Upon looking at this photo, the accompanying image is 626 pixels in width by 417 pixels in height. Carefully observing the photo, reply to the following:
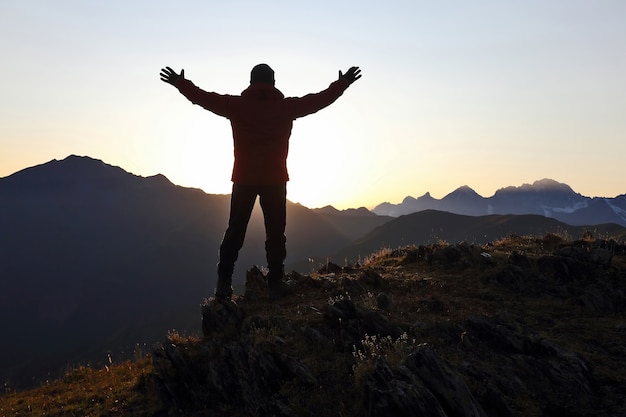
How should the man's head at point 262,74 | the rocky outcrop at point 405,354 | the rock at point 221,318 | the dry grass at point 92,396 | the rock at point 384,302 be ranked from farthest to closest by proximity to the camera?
the man's head at point 262,74 → the rock at point 384,302 → the rock at point 221,318 → the dry grass at point 92,396 → the rocky outcrop at point 405,354

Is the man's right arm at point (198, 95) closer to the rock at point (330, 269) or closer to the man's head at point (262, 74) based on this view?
the man's head at point (262, 74)

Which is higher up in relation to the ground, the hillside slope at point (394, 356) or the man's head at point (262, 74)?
the man's head at point (262, 74)

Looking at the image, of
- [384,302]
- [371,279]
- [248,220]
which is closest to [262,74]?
[248,220]

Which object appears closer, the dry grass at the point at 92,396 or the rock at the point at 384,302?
the dry grass at the point at 92,396

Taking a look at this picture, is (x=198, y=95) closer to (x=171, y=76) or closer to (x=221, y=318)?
(x=171, y=76)

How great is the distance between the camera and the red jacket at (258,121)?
986 cm

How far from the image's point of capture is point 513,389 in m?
6.46

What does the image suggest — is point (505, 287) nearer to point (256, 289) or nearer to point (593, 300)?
point (593, 300)

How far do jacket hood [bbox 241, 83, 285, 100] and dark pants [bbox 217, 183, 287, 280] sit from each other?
188 cm

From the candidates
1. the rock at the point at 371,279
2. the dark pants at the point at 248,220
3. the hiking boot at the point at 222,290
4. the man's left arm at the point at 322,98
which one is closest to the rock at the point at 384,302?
the rock at the point at 371,279

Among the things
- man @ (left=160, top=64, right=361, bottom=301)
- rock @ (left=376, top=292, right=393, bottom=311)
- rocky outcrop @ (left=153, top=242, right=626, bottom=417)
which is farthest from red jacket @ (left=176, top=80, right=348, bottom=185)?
rock @ (left=376, top=292, right=393, bottom=311)

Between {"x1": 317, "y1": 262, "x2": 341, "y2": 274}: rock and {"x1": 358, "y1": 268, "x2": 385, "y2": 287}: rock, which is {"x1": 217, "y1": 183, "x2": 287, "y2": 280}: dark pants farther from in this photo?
{"x1": 317, "y1": 262, "x2": 341, "y2": 274}: rock

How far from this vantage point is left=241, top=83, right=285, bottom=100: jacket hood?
32.5 ft

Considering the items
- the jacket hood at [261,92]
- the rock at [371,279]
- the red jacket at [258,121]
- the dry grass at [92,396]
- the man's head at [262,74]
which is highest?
the man's head at [262,74]
